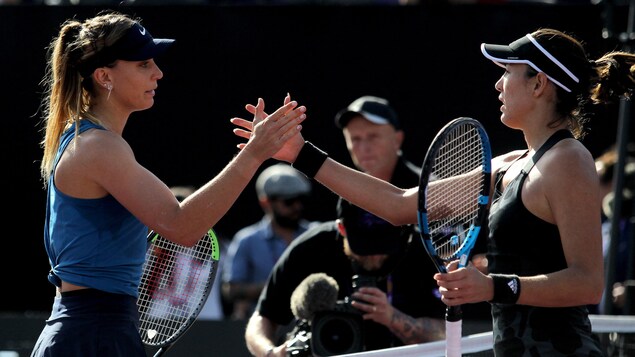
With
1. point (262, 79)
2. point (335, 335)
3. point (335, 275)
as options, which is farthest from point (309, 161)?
point (262, 79)

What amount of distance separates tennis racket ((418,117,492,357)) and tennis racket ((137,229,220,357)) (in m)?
0.84

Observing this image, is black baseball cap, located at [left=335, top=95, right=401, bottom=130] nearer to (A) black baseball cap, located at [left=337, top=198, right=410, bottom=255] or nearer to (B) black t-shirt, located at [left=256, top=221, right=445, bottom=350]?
(B) black t-shirt, located at [left=256, top=221, right=445, bottom=350]

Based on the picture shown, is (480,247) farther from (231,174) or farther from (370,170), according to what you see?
(231,174)

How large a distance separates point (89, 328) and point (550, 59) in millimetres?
1632

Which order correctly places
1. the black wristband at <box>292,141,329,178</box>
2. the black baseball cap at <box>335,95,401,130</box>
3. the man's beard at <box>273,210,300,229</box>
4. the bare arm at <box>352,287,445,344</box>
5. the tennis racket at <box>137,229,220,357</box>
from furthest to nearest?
the man's beard at <box>273,210,300,229</box> → the black baseball cap at <box>335,95,401,130</box> → the bare arm at <box>352,287,445,344</box> → the tennis racket at <box>137,229,220,357</box> → the black wristband at <box>292,141,329,178</box>

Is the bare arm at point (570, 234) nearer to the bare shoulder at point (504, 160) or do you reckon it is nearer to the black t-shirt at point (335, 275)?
the bare shoulder at point (504, 160)

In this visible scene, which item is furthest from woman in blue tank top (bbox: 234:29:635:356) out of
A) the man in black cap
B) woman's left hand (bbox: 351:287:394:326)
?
the man in black cap

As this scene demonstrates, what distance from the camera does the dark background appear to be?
23.4ft

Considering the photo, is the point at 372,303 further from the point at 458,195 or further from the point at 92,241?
the point at 92,241

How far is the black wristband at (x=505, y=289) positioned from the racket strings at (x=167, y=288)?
1196mm

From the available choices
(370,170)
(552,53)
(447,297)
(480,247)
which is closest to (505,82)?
(552,53)

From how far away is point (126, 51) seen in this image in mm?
3277

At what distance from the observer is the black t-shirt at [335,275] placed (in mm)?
4492

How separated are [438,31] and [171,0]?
6.20ft
